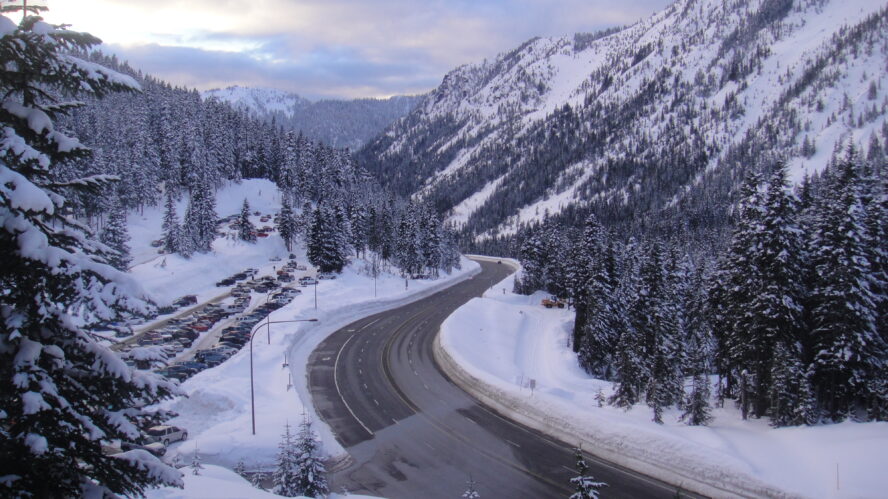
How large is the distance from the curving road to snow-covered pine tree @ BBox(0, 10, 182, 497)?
65.2ft

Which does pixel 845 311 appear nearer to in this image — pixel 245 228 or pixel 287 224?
pixel 287 224

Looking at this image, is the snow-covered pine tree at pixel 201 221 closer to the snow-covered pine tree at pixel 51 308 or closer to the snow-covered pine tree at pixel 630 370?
the snow-covered pine tree at pixel 630 370

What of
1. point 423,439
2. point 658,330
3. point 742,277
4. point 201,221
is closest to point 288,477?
point 423,439

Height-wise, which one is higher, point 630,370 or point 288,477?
point 288,477

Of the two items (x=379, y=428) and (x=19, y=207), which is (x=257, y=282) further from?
(x=19, y=207)

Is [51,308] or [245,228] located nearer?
[51,308]

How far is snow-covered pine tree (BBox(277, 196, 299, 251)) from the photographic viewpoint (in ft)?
325

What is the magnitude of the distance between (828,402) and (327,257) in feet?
234

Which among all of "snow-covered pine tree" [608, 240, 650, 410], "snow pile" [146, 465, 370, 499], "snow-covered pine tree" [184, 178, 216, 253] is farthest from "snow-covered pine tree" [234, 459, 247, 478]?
"snow-covered pine tree" [184, 178, 216, 253]

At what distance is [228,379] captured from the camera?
38250 millimetres

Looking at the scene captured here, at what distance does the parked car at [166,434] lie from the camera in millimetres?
28578

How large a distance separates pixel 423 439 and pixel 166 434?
1484cm

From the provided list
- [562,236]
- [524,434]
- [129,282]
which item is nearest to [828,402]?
[524,434]

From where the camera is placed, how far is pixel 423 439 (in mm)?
31891
